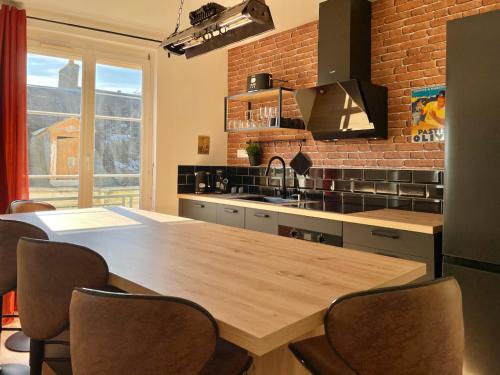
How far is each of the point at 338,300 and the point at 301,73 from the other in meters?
3.59

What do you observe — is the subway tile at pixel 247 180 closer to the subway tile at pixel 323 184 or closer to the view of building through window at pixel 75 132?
A: the subway tile at pixel 323 184

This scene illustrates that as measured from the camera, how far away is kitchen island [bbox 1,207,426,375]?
0.93 m

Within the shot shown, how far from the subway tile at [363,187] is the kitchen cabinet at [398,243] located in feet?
2.50

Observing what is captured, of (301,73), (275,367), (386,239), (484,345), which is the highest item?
(301,73)

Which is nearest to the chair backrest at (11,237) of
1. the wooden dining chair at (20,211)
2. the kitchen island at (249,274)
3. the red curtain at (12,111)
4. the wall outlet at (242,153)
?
the kitchen island at (249,274)

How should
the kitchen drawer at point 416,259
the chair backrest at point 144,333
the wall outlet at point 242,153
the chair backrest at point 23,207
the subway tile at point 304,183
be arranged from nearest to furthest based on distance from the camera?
the chair backrest at point 144,333, the kitchen drawer at point 416,259, the chair backrest at point 23,207, the subway tile at point 304,183, the wall outlet at point 242,153

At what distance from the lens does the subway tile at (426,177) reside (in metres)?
3.05

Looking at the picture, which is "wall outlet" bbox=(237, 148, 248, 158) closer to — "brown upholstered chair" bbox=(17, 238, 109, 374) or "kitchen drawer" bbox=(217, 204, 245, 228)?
"kitchen drawer" bbox=(217, 204, 245, 228)

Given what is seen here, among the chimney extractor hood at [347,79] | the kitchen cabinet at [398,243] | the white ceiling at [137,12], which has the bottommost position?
the kitchen cabinet at [398,243]

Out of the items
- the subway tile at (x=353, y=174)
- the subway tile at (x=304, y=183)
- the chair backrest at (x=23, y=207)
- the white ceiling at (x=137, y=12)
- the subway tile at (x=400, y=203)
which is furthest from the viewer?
the subway tile at (x=304, y=183)

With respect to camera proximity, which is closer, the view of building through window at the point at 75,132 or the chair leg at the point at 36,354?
the chair leg at the point at 36,354

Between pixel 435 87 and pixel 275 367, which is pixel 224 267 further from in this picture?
pixel 435 87

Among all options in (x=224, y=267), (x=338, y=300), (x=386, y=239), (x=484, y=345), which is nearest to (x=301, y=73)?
(x=386, y=239)

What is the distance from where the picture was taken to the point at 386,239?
2646 millimetres
